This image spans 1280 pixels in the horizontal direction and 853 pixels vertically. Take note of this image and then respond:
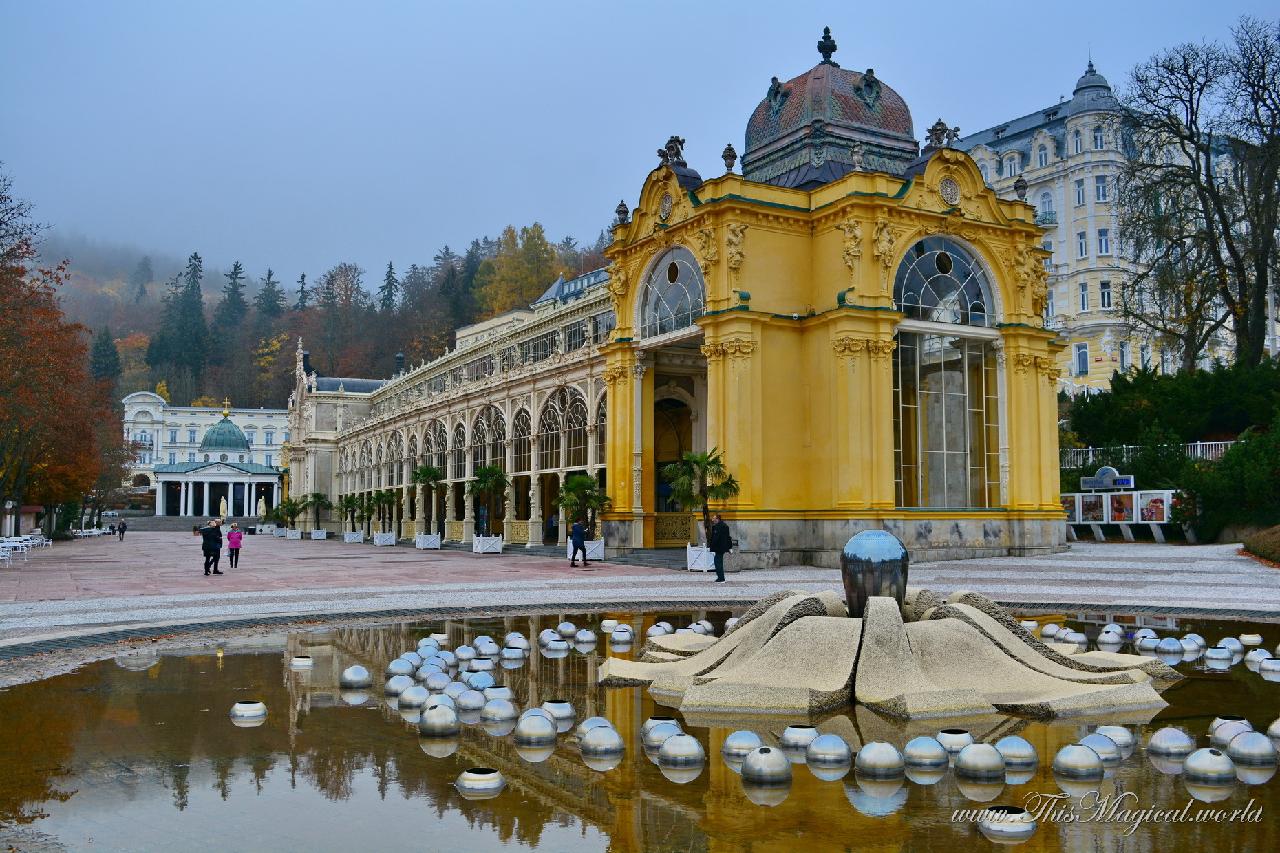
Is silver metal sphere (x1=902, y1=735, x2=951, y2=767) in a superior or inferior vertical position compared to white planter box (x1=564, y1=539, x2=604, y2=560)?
superior

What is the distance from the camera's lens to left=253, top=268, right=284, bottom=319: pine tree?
182 metres

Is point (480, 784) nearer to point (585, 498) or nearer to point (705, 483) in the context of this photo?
point (705, 483)

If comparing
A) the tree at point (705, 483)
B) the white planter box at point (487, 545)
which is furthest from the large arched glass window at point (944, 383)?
the white planter box at point (487, 545)

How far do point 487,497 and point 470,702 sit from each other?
164ft

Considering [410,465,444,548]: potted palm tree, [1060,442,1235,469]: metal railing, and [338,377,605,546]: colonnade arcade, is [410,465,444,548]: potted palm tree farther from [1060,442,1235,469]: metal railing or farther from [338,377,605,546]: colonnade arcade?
[1060,442,1235,469]: metal railing

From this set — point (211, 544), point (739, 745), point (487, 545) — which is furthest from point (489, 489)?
point (739, 745)

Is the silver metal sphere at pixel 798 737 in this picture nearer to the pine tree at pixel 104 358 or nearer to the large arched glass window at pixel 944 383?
the large arched glass window at pixel 944 383

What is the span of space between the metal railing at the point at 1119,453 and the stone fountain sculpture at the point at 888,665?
33.7 metres

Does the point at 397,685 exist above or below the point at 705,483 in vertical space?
below

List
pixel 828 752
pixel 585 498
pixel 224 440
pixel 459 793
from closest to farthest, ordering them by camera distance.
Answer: pixel 459 793
pixel 828 752
pixel 585 498
pixel 224 440

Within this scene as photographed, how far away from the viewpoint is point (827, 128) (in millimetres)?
36719

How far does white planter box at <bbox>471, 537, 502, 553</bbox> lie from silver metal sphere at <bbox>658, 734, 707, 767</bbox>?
1508 inches

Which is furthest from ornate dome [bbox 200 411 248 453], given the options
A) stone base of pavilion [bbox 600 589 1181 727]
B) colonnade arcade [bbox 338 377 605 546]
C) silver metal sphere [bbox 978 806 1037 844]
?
silver metal sphere [bbox 978 806 1037 844]

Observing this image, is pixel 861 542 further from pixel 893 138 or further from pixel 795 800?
pixel 893 138
